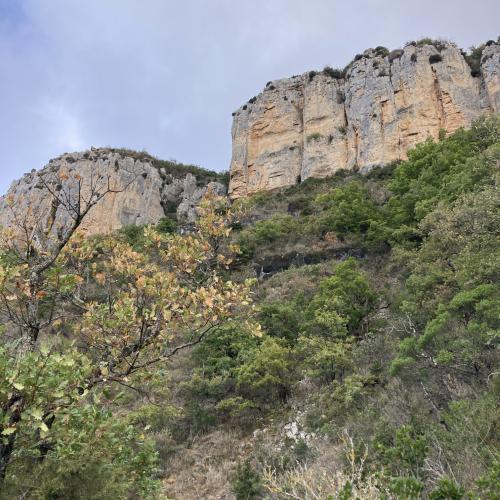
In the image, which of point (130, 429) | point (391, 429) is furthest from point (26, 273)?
point (391, 429)

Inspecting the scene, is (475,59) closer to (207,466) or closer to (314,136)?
(314,136)

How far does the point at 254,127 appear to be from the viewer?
40531 mm

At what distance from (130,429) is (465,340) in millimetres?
6149

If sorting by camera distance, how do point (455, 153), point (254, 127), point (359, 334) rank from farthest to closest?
point (254, 127), point (455, 153), point (359, 334)

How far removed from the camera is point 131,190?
135 ft

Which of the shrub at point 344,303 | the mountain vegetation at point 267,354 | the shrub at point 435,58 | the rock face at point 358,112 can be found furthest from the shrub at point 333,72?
the shrub at point 344,303

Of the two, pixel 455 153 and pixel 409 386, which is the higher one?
pixel 455 153

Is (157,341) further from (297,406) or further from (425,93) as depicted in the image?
(425,93)

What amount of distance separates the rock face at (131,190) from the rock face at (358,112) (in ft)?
18.4

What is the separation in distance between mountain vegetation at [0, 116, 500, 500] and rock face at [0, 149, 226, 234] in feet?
60.6

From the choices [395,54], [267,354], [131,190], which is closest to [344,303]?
[267,354]

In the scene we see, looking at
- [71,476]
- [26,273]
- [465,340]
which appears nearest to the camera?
[71,476]

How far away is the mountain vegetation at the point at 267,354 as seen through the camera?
Result: 3721 mm

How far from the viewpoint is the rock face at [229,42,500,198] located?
3225 centimetres
